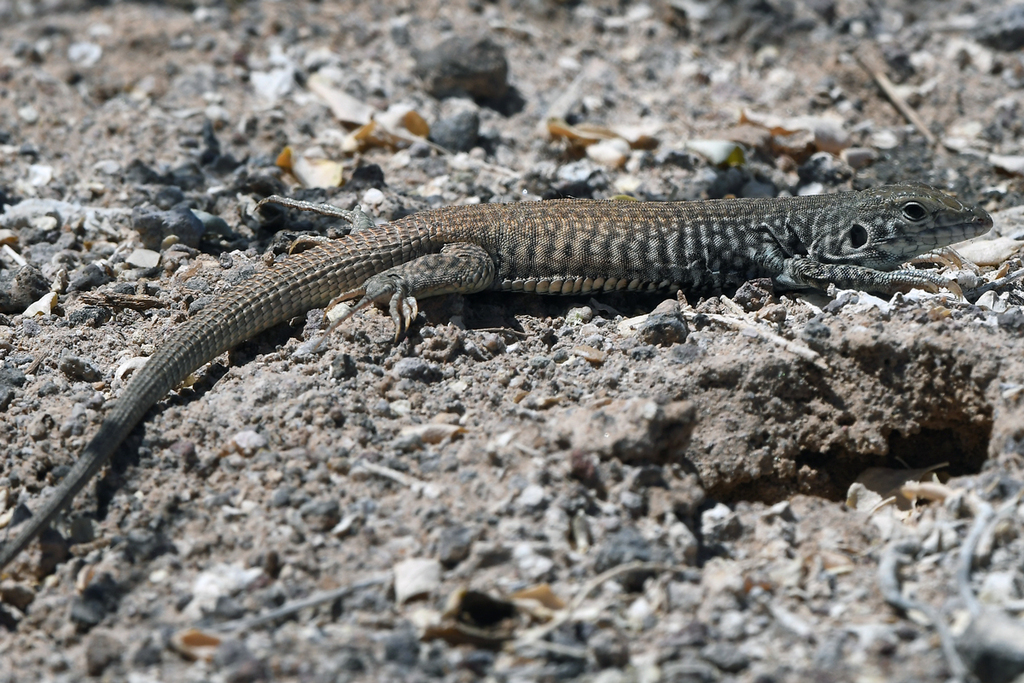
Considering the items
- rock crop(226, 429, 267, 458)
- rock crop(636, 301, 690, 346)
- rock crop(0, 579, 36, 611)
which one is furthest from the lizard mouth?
rock crop(0, 579, 36, 611)

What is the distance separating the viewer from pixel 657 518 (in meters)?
3.29

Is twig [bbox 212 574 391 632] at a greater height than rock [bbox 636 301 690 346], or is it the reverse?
rock [bbox 636 301 690 346]

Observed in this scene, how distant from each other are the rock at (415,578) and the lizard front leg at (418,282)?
134 centimetres

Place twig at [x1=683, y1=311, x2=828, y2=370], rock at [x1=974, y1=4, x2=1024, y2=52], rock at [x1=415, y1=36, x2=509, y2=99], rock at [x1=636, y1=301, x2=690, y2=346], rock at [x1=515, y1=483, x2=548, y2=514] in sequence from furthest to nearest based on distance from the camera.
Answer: rock at [x1=974, y1=4, x2=1024, y2=52]
rock at [x1=415, y1=36, x2=509, y2=99]
rock at [x1=636, y1=301, x2=690, y2=346]
twig at [x1=683, y1=311, x2=828, y2=370]
rock at [x1=515, y1=483, x2=548, y2=514]

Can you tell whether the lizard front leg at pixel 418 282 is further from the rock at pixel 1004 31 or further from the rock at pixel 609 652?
the rock at pixel 1004 31

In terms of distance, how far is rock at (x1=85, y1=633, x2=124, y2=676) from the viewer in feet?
9.55

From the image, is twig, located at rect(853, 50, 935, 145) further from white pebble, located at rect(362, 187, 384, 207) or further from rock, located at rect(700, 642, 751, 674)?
rock, located at rect(700, 642, 751, 674)

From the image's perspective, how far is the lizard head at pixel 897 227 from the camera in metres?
4.70

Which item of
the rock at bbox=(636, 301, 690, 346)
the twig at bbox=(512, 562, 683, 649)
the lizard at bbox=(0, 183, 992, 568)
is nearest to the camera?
the twig at bbox=(512, 562, 683, 649)

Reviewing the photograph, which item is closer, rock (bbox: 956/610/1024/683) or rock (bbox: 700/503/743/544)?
rock (bbox: 956/610/1024/683)

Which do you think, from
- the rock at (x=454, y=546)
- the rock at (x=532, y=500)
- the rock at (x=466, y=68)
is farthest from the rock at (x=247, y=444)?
the rock at (x=466, y=68)

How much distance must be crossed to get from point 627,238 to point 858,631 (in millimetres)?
2393

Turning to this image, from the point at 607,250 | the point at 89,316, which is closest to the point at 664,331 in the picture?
the point at 607,250

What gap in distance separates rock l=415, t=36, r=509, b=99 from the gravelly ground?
6 cm
